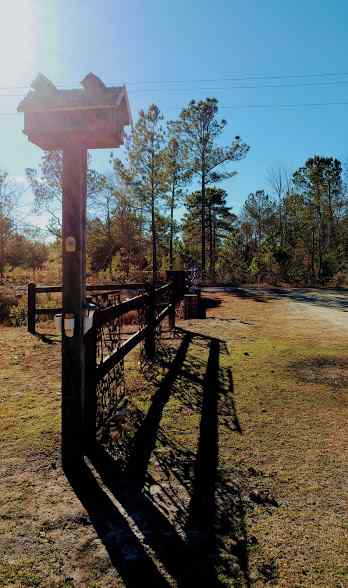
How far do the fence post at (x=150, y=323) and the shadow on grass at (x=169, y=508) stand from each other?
179cm

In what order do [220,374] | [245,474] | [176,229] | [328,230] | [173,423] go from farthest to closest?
[328,230]
[176,229]
[220,374]
[173,423]
[245,474]

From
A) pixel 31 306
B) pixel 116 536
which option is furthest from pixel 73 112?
pixel 31 306

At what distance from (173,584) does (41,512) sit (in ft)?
2.99

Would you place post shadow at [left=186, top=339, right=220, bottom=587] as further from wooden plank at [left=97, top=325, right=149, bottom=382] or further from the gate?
wooden plank at [left=97, top=325, right=149, bottom=382]

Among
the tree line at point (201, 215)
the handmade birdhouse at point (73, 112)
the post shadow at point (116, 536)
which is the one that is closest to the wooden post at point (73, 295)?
the handmade birdhouse at point (73, 112)

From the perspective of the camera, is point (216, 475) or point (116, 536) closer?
point (116, 536)

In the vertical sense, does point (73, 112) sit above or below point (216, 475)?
above

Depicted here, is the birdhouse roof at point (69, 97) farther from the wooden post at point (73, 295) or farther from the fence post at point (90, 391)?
the fence post at point (90, 391)

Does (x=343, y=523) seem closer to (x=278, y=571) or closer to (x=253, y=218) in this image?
(x=278, y=571)

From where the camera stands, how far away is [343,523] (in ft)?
7.05

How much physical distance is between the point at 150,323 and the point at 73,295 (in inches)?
106

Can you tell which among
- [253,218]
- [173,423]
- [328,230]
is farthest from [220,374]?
[253,218]

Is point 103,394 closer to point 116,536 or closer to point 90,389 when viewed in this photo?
point 90,389

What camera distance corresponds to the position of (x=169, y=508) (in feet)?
7.39
